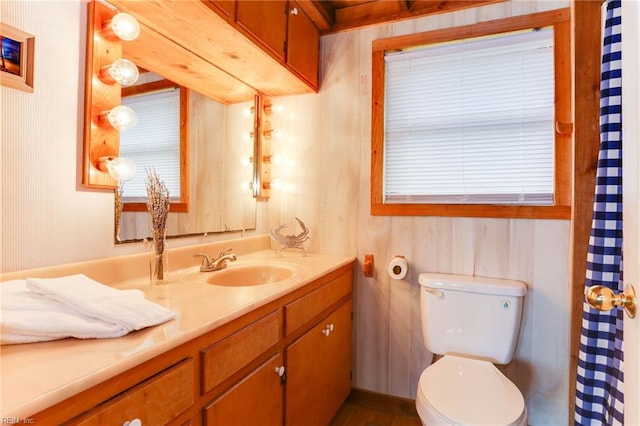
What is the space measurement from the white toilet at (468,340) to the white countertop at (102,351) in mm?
766

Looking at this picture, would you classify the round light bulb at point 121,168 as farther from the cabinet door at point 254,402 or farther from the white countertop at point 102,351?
the cabinet door at point 254,402

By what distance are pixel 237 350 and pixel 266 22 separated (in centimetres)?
141

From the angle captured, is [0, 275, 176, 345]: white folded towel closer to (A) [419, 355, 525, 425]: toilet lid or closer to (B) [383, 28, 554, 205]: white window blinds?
(A) [419, 355, 525, 425]: toilet lid

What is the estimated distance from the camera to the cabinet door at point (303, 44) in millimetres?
1806

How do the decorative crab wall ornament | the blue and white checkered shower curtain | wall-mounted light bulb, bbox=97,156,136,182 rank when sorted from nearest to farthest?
the blue and white checkered shower curtain < wall-mounted light bulb, bbox=97,156,136,182 < the decorative crab wall ornament

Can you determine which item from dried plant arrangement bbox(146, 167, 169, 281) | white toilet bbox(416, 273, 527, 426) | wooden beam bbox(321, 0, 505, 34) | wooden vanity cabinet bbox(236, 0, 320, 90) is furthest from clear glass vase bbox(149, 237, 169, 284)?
wooden beam bbox(321, 0, 505, 34)

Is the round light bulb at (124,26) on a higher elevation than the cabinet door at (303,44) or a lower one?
lower

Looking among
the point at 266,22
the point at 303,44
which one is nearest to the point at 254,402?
the point at 266,22

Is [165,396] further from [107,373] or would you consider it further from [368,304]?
[368,304]

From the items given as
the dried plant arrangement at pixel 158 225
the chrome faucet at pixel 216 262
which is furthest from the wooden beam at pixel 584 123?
the dried plant arrangement at pixel 158 225

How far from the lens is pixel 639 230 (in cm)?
60

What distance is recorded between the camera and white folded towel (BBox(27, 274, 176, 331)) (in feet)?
2.52

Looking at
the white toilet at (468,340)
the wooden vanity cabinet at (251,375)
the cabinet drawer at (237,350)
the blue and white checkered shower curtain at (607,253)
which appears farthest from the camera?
the white toilet at (468,340)

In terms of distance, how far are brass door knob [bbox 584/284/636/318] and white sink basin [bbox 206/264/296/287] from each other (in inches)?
44.5
